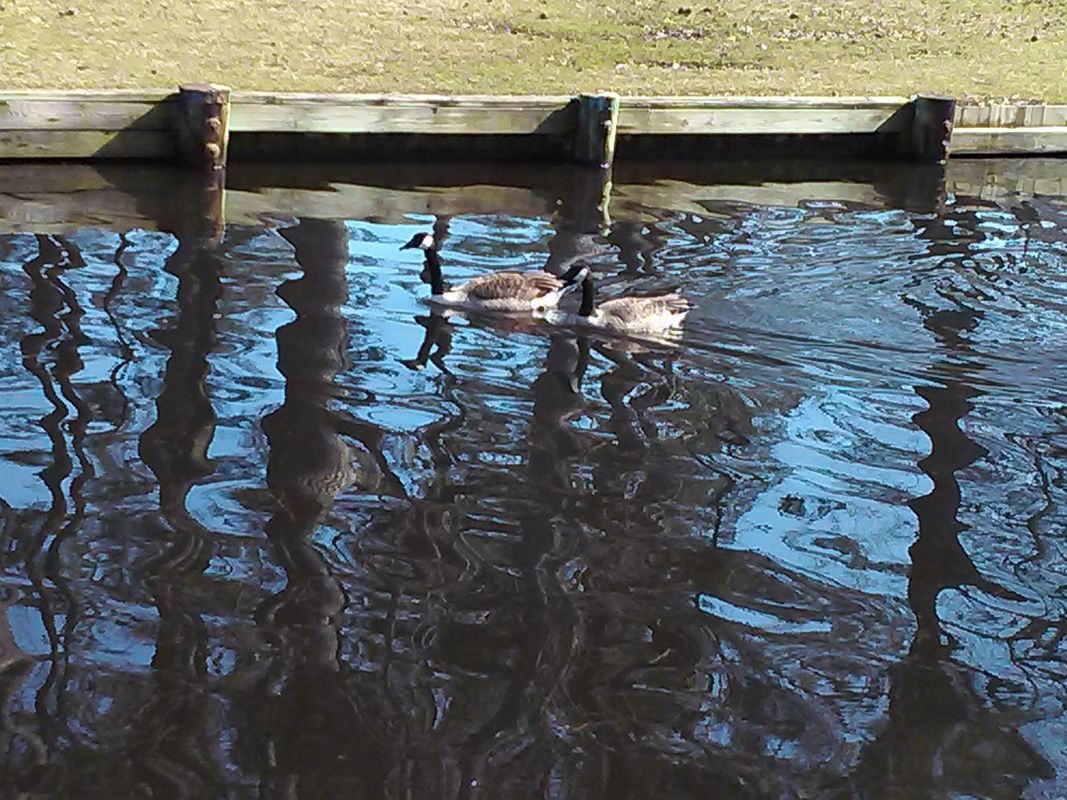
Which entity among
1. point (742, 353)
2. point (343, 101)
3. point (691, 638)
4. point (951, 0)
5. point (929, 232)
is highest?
point (951, 0)

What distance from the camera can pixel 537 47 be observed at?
1945 cm

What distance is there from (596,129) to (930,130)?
12.8 feet

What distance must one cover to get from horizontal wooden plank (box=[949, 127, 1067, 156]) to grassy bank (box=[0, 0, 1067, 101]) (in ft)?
5.57

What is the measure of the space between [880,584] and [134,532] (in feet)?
9.85

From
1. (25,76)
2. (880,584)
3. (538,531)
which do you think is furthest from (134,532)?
(25,76)

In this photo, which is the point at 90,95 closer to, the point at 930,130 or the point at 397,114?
the point at 397,114

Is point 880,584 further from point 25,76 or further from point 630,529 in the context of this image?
point 25,76

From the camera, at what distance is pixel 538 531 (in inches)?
249

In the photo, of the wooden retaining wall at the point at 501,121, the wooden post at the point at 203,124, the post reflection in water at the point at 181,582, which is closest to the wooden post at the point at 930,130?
the wooden retaining wall at the point at 501,121

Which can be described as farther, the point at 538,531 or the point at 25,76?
the point at 25,76

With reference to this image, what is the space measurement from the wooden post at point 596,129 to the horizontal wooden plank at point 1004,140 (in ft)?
13.7

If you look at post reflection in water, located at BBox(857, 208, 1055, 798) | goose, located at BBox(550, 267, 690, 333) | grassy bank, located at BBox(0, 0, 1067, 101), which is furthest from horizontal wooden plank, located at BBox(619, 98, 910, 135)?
post reflection in water, located at BBox(857, 208, 1055, 798)

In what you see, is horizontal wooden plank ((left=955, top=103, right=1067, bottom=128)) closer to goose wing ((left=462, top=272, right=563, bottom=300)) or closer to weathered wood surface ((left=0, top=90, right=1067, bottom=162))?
weathered wood surface ((left=0, top=90, right=1067, bottom=162))

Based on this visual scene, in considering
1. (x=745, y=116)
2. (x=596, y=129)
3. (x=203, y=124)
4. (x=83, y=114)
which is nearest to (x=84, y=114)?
(x=83, y=114)
